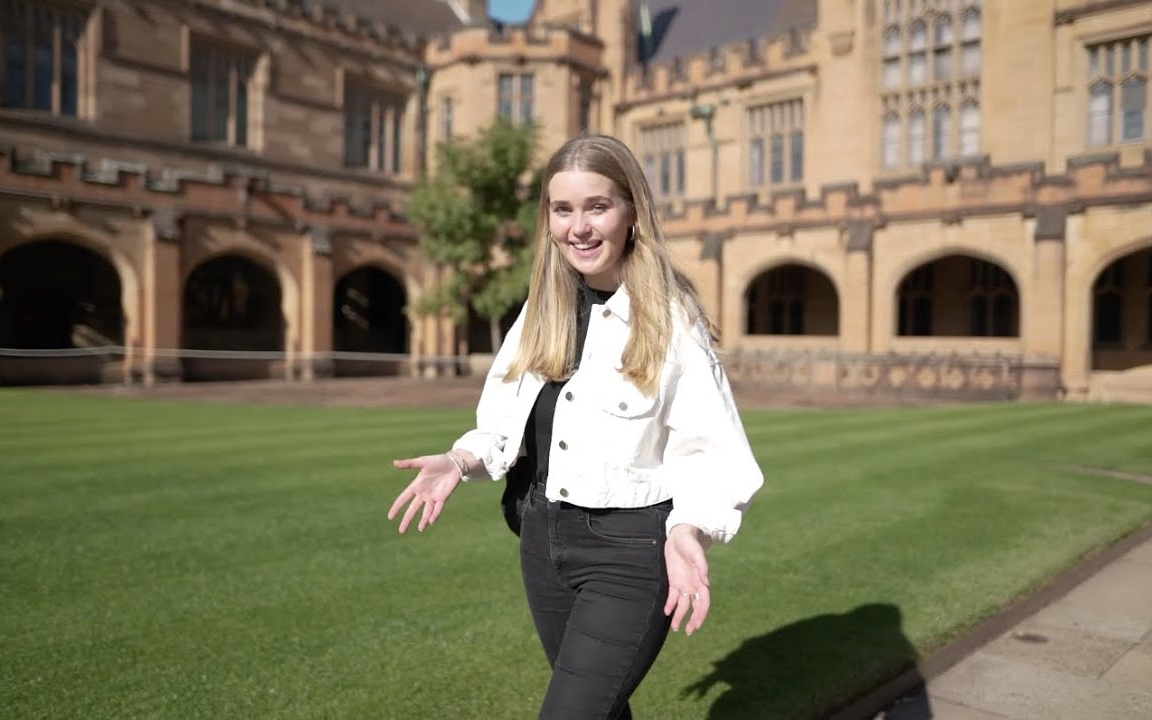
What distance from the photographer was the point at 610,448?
6.95 feet

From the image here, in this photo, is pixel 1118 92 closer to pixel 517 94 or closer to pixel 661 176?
pixel 661 176

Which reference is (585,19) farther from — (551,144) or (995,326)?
(995,326)

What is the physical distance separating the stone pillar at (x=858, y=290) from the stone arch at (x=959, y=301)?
2442 mm

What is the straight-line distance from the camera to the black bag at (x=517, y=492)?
2.38 m

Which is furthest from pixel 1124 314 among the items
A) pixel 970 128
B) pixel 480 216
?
pixel 480 216

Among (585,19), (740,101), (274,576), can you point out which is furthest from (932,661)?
(585,19)

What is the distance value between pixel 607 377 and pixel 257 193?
77.1 feet

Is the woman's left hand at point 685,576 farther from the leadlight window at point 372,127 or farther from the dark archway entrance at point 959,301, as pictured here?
the leadlight window at point 372,127

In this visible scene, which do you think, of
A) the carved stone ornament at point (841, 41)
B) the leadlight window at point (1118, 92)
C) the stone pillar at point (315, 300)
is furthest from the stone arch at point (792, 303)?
the stone pillar at point (315, 300)

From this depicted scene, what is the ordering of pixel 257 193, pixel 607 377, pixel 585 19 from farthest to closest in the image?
1. pixel 585 19
2. pixel 257 193
3. pixel 607 377

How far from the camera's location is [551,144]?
98.7ft

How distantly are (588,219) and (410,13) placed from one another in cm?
3566

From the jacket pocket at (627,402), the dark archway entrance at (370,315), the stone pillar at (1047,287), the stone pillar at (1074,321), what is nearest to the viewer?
the jacket pocket at (627,402)

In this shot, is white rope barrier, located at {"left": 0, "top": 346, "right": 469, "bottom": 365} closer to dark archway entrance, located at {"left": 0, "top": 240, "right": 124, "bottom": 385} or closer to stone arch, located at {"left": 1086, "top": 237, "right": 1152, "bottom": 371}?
dark archway entrance, located at {"left": 0, "top": 240, "right": 124, "bottom": 385}
